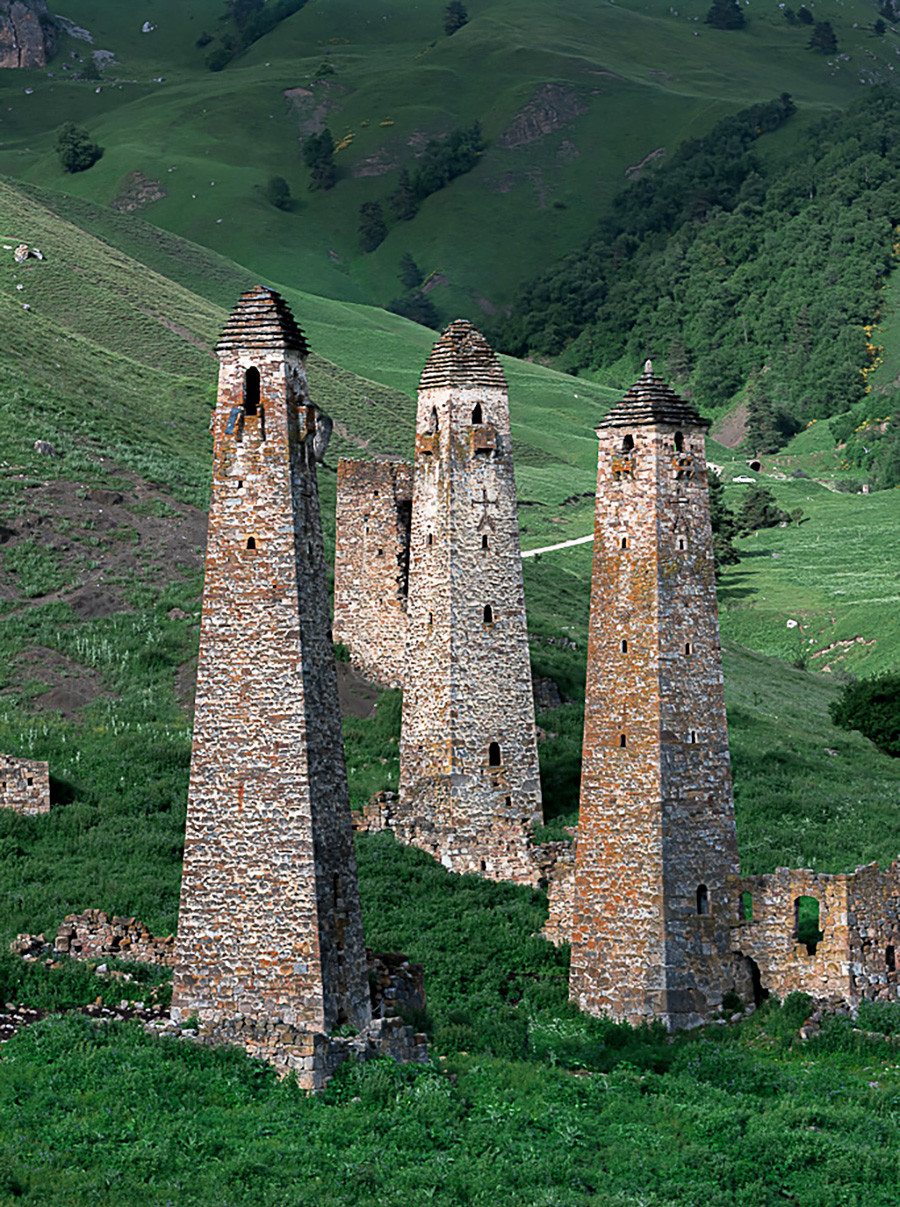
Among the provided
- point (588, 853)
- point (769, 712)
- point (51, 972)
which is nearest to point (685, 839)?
point (588, 853)

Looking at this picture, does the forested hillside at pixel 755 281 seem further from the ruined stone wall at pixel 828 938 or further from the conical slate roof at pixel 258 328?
the conical slate roof at pixel 258 328

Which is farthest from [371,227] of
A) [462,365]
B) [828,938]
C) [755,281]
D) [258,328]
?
[258,328]

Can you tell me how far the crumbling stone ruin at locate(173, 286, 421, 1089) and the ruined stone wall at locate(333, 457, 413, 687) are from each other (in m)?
19.5

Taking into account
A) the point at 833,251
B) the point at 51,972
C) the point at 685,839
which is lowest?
the point at 51,972

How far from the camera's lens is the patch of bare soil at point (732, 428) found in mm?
131375

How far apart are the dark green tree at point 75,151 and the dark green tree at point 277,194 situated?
20.2 meters

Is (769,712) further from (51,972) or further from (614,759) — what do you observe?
(51,972)

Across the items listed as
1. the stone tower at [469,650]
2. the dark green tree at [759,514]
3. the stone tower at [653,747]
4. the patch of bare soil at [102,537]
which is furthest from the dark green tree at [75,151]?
the stone tower at [653,747]

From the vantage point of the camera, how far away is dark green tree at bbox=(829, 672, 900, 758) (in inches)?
1813

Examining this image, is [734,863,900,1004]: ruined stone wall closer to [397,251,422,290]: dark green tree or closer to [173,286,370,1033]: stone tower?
[173,286,370,1033]: stone tower

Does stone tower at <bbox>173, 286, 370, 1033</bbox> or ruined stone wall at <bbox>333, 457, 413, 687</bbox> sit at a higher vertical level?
ruined stone wall at <bbox>333, 457, 413, 687</bbox>

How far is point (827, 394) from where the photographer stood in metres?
131

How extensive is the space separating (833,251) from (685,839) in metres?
132

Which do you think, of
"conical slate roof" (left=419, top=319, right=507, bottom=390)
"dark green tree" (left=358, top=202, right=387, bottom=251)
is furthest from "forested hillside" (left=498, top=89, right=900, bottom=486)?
"conical slate roof" (left=419, top=319, right=507, bottom=390)
